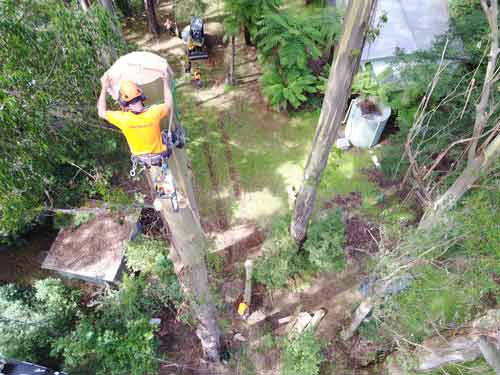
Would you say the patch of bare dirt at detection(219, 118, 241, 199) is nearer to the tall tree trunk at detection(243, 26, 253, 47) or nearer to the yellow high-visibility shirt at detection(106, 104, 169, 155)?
the tall tree trunk at detection(243, 26, 253, 47)

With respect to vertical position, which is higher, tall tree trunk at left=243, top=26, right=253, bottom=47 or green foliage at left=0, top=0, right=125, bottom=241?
green foliage at left=0, top=0, right=125, bottom=241

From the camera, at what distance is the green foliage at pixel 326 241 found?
7621 millimetres

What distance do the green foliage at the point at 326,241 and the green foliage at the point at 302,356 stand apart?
1645 mm

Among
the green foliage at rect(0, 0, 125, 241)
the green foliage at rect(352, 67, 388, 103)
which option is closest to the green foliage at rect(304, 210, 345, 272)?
the green foliage at rect(352, 67, 388, 103)

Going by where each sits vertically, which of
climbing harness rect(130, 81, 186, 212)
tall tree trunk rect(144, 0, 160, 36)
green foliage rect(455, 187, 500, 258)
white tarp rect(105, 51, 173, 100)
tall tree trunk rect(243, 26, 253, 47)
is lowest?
green foliage rect(455, 187, 500, 258)

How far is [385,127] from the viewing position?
11.0 metres

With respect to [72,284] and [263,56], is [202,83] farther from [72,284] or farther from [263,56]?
[72,284]

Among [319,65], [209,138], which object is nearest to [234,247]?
[209,138]

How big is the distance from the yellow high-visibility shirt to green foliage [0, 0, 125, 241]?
2.63 meters

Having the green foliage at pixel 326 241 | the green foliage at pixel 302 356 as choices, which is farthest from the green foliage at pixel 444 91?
the green foliage at pixel 302 356

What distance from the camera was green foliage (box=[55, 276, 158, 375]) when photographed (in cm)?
643

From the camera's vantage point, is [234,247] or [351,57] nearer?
[351,57]

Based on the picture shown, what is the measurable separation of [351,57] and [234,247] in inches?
231

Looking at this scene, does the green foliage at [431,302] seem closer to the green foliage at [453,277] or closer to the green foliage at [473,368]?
the green foliage at [453,277]
